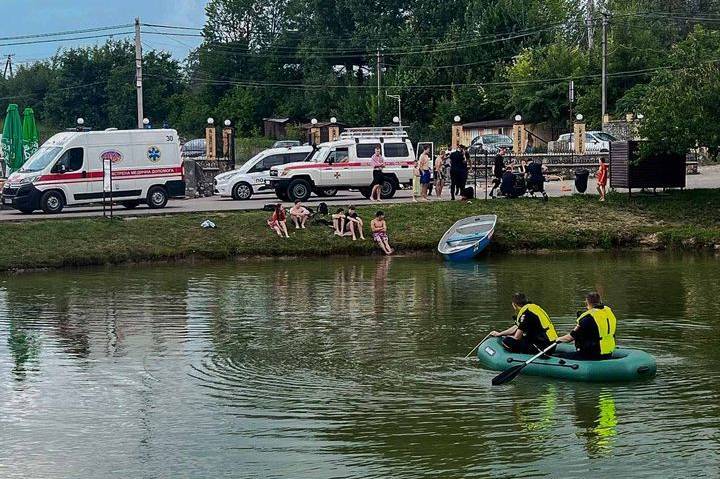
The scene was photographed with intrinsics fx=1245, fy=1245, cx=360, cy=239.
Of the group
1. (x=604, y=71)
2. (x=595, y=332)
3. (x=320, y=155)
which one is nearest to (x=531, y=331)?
(x=595, y=332)

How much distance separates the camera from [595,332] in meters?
17.9

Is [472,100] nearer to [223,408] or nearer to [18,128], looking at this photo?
[18,128]

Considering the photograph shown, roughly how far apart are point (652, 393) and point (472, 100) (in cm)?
6361

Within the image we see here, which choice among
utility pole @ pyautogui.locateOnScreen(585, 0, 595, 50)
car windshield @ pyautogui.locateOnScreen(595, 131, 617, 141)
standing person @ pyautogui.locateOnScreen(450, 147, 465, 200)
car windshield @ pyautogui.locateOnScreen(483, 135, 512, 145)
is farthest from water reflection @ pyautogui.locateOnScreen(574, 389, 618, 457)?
utility pole @ pyautogui.locateOnScreen(585, 0, 595, 50)

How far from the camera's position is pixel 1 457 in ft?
48.5

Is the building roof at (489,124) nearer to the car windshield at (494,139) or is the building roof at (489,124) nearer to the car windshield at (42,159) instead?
the car windshield at (494,139)

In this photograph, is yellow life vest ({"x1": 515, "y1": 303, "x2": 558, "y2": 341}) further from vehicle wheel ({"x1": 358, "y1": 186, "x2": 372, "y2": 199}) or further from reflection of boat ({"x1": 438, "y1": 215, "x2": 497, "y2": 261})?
vehicle wheel ({"x1": 358, "y1": 186, "x2": 372, "y2": 199})

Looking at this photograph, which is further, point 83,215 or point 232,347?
point 83,215

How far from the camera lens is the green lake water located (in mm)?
14461

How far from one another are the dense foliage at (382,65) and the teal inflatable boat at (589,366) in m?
52.4

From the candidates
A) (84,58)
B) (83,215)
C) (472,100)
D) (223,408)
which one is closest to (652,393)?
(223,408)

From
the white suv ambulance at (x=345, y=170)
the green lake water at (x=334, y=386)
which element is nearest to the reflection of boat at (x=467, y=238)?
the green lake water at (x=334, y=386)

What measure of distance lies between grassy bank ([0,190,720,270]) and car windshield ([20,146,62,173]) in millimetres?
3788

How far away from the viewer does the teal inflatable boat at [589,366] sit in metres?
17.8
